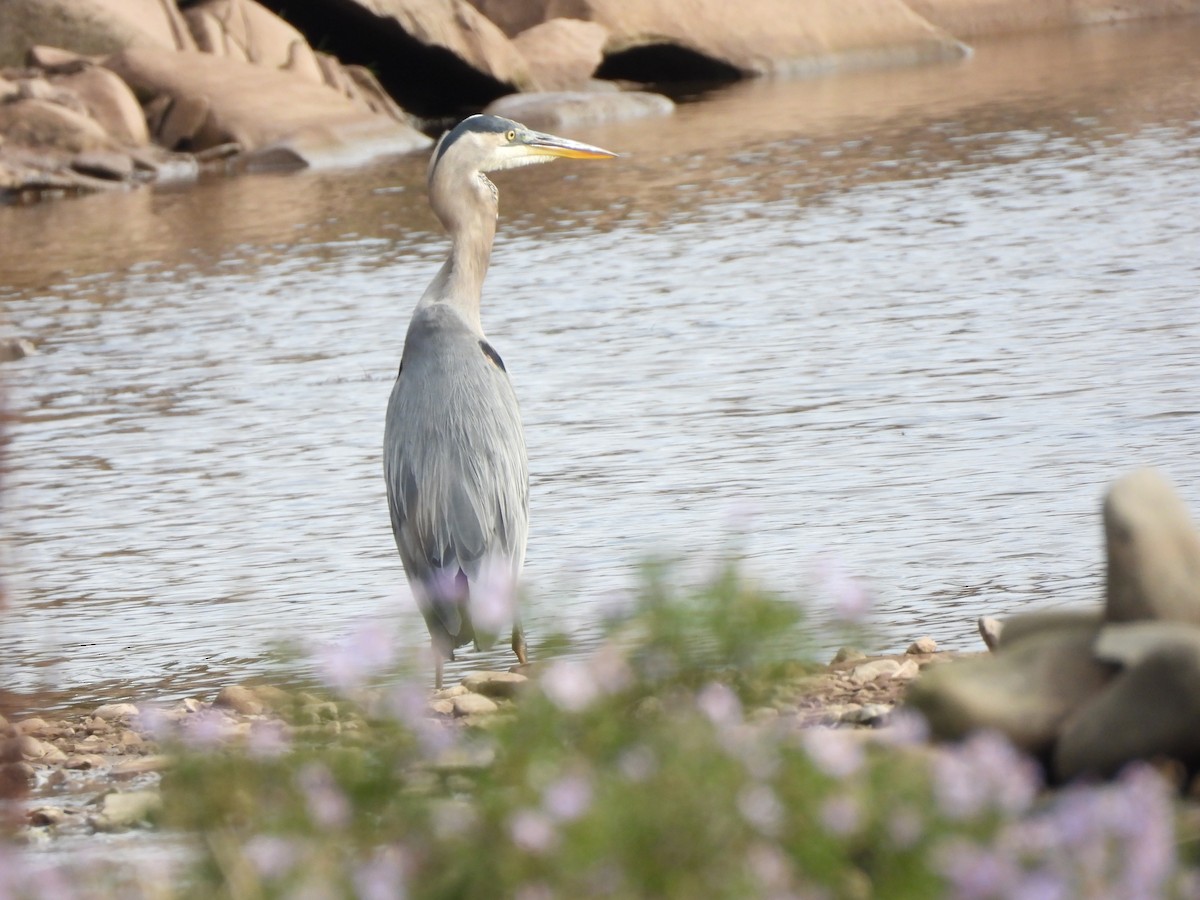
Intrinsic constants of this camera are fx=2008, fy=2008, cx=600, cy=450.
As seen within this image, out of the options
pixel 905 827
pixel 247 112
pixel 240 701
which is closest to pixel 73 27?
pixel 247 112

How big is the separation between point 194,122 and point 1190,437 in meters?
17.0

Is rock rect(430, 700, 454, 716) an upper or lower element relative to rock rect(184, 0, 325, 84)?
lower

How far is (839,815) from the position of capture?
245cm

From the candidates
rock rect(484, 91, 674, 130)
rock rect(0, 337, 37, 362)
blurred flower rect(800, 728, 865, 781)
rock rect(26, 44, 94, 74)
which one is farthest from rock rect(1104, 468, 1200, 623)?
rock rect(26, 44, 94, 74)

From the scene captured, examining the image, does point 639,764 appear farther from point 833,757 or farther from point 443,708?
point 443,708

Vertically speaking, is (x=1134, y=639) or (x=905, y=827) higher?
(x=905, y=827)

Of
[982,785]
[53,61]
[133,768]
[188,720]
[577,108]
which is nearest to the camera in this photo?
[982,785]

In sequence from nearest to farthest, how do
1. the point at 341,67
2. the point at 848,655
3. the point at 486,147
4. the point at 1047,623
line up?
the point at 1047,623 < the point at 848,655 < the point at 486,147 < the point at 341,67

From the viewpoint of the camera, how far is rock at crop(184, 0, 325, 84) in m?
25.2

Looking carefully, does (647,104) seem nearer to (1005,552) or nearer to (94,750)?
(1005,552)

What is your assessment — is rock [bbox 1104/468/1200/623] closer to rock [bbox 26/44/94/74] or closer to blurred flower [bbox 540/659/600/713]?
blurred flower [bbox 540/659/600/713]

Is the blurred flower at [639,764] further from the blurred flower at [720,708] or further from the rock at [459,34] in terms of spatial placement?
the rock at [459,34]

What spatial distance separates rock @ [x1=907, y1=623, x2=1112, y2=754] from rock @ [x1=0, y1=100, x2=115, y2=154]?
19.2 metres

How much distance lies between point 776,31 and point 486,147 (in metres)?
23.5
